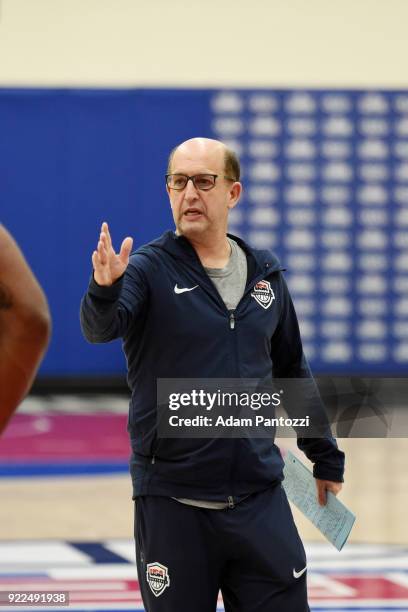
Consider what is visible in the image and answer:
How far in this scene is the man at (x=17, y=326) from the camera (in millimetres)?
1123

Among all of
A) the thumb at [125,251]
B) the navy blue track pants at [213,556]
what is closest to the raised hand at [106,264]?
the thumb at [125,251]

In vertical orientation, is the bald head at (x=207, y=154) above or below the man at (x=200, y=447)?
above

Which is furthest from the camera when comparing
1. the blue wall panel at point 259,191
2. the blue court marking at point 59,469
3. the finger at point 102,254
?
the blue wall panel at point 259,191

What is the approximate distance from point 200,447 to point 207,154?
733 millimetres

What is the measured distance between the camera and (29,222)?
1016cm

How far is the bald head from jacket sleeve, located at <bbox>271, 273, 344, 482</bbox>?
1.32 feet

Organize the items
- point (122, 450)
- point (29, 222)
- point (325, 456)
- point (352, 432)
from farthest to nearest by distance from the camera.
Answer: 1. point (29, 222)
2. point (122, 450)
3. point (352, 432)
4. point (325, 456)

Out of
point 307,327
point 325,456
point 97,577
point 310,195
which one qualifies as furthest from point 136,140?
point 325,456

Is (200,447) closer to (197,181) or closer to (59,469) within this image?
(197,181)

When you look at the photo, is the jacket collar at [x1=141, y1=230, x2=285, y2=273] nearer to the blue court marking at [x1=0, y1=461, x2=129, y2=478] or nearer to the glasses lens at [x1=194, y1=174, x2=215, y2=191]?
the glasses lens at [x1=194, y1=174, x2=215, y2=191]

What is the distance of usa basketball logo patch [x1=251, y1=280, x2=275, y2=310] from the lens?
9.09 feet

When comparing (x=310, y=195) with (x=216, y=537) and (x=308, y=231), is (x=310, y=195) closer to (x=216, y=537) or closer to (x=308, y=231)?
(x=308, y=231)

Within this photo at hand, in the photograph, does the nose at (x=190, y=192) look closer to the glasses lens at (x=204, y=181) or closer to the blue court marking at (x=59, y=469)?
the glasses lens at (x=204, y=181)

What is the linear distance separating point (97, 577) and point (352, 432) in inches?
55.0
